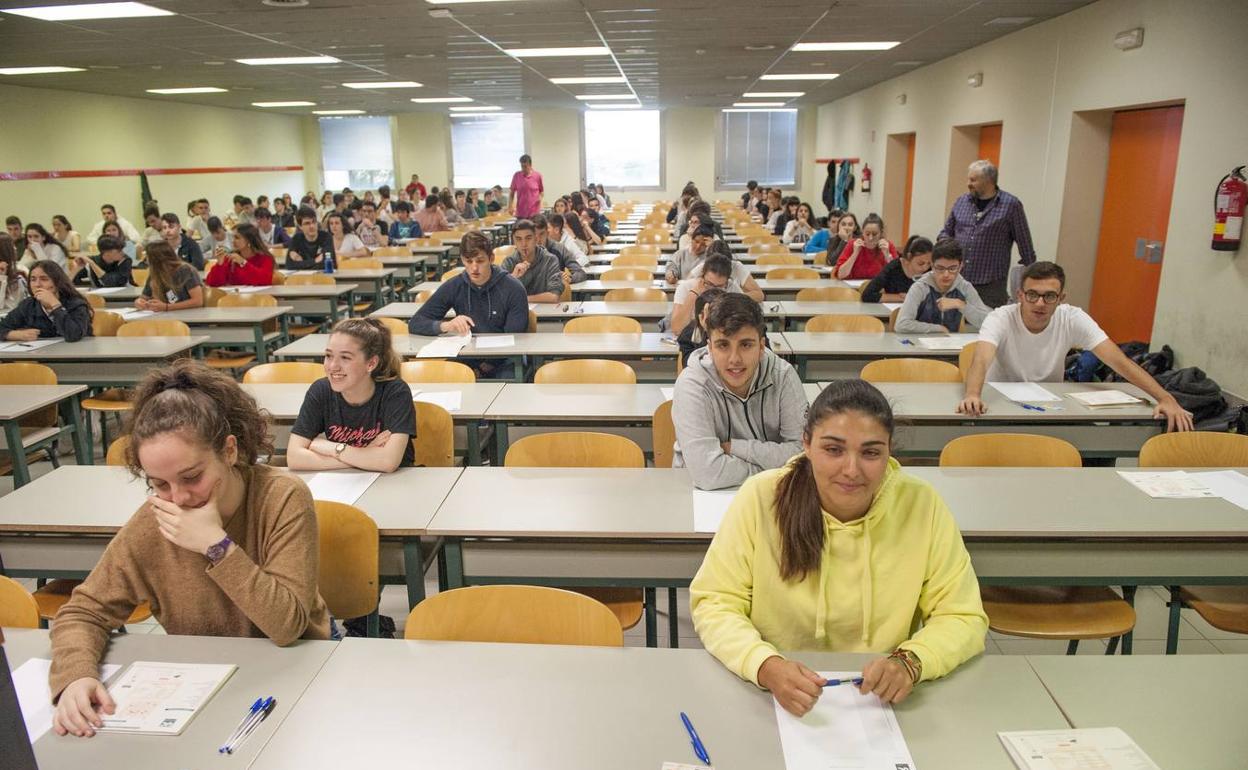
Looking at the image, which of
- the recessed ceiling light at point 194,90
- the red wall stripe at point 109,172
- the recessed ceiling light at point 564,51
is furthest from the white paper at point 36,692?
the recessed ceiling light at point 194,90

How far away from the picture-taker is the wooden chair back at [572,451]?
3.06 meters

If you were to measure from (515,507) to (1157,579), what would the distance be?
201 centimetres

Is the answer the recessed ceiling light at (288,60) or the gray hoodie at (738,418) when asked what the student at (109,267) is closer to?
the recessed ceiling light at (288,60)

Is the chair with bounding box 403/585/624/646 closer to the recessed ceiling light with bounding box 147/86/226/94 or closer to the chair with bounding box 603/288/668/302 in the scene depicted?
the chair with bounding box 603/288/668/302

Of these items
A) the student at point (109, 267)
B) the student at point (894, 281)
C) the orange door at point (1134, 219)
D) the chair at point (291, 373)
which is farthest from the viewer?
the student at point (109, 267)

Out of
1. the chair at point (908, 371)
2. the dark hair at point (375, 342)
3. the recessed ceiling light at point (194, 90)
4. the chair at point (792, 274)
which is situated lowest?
the chair at point (908, 371)

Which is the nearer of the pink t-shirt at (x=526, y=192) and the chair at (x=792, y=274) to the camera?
the chair at (x=792, y=274)

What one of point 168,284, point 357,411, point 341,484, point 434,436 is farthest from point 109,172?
point 341,484

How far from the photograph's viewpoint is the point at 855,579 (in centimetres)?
193

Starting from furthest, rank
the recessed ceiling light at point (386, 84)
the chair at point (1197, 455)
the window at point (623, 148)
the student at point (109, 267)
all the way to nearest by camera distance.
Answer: the window at point (623, 148) → the recessed ceiling light at point (386, 84) → the student at point (109, 267) → the chair at point (1197, 455)

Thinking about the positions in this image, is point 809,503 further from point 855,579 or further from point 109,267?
point 109,267

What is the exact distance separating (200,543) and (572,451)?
1492 millimetres

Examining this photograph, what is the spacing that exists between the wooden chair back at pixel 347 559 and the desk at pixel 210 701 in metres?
0.48

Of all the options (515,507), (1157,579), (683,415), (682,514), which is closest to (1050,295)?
(1157,579)
